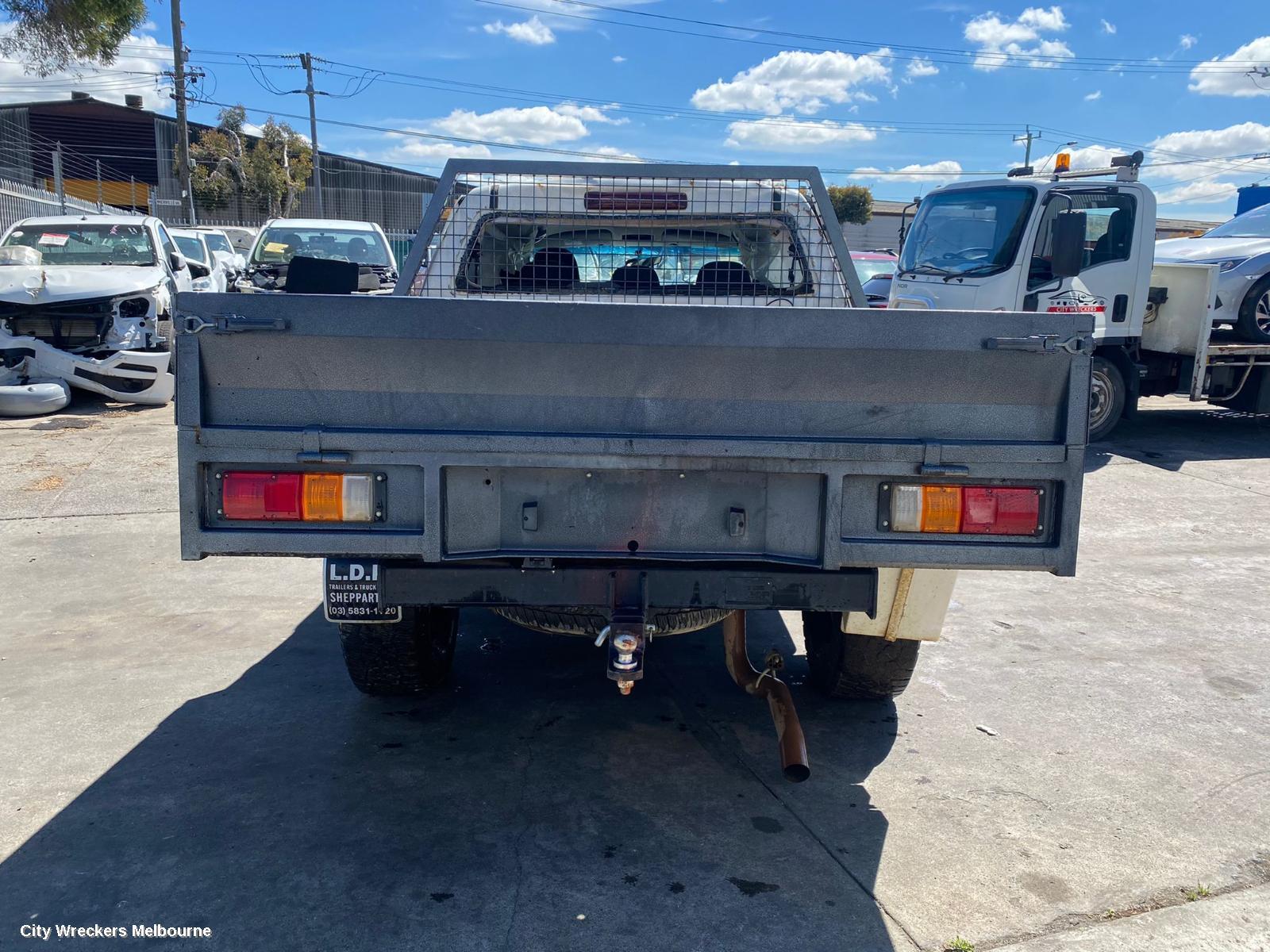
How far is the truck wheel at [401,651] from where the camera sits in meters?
4.03

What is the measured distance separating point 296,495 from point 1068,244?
8017mm

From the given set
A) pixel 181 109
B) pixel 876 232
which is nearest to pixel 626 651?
pixel 181 109

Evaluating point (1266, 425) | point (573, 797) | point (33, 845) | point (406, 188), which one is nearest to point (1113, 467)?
point (1266, 425)

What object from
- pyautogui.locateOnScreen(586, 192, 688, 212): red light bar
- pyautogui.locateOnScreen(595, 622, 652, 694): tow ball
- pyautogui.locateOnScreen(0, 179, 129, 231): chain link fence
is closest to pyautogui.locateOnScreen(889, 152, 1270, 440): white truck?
pyautogui.locateOnScreen(586, 192, 688, 212): red light bar

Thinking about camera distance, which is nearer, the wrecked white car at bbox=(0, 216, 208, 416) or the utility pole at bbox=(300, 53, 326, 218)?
the wrecked white car at bbox=(0, 216, 208, 416)

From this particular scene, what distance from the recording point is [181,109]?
1062 inches

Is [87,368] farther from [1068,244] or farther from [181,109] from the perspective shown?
[181,109]

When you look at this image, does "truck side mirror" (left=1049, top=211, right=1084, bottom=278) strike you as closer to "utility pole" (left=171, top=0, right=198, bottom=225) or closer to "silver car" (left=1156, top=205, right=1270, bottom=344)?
"silver car" (left=1156, top=205, right=1270, bottom=344)

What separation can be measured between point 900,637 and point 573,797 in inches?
51.3

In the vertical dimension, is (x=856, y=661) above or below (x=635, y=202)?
below

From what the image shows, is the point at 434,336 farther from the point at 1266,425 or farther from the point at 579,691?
the point at 1266,425

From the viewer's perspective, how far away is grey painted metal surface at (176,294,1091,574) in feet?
9.68

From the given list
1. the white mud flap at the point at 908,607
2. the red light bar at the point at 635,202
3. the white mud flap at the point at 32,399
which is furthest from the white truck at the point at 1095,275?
the white mud flap at the point at 32,399

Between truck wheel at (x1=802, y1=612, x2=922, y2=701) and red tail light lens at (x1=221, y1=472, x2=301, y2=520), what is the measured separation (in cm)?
206
